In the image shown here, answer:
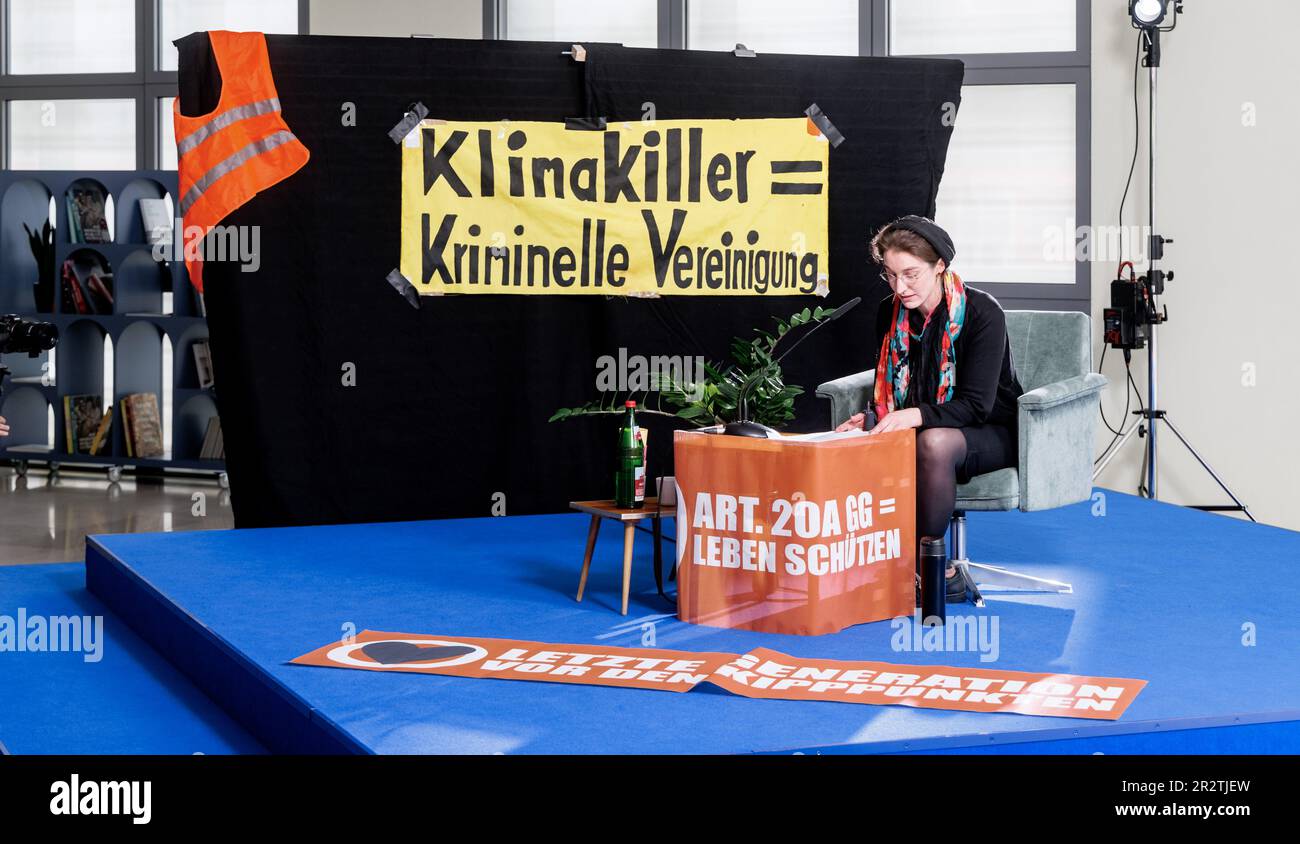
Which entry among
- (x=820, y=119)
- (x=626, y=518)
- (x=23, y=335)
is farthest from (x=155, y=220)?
(x=626, y=518)

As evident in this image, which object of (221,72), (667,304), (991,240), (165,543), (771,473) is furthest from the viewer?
(991,240)

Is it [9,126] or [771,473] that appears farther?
[9,126]

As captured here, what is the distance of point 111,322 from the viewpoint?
7.41 m

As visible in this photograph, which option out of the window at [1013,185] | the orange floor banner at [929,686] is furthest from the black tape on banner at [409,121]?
the window at [1013,185]

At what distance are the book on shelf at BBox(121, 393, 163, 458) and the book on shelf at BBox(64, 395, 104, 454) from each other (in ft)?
0.78

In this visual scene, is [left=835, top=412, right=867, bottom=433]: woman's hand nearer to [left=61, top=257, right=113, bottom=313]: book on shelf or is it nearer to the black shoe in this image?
the black shoe

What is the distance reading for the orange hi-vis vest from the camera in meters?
4.71

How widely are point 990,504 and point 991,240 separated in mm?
3044

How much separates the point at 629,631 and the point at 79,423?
16.9 feet

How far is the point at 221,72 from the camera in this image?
15.5ft

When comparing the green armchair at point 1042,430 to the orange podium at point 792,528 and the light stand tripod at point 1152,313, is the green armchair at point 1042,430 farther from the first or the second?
the light stand tripod at point 1152,313

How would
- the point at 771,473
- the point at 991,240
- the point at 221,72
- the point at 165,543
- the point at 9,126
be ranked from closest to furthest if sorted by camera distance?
the point at 771,473
the point at 165,543
the point at 221,72
the point at 991,240
the point at 9,126
